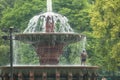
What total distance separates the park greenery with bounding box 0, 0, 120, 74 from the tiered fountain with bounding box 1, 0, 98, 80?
1735 cm

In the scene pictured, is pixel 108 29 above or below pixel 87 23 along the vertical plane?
below

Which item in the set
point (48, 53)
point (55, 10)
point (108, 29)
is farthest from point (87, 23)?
point (48, 53)

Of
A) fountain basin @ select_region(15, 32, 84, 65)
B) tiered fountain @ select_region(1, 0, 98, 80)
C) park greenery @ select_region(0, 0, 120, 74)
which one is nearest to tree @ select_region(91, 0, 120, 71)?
park greenery @ select_region(0, 0, 120, 74)

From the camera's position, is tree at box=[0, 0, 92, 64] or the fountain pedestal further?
tree at box=[0, 0, 92, 64]

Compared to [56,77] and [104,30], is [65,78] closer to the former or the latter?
[56,77]

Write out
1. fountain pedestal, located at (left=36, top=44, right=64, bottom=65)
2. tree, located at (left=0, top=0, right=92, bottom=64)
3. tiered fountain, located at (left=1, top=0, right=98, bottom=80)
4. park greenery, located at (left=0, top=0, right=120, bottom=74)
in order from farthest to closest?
tree, located at (left=0, top=0, right=92, bottom=64) → park greenery, located at (left=0, top=0, right=120, bottom=74) → fountain pedestal, located at (left=36, top=44, right=64, bottom=65) → tiered fountain, located at (left=1, top=0, right=98, bottom=80)

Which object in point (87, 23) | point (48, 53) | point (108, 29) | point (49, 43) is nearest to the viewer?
A: point (49, 43)

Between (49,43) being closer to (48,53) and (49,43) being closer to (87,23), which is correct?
(48,53)

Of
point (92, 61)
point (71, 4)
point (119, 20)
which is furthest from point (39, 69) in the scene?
point (71, 4)

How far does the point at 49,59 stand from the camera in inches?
1282

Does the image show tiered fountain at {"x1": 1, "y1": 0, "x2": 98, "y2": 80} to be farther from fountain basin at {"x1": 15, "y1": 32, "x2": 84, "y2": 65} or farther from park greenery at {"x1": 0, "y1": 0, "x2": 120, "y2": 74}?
park greenery at {"x1": 0, "y1": 0, "x2": 120, "y2": 74}

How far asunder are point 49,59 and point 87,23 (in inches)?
1257

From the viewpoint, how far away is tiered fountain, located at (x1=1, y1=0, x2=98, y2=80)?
1154 inches

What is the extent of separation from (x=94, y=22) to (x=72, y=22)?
30.1 ft
